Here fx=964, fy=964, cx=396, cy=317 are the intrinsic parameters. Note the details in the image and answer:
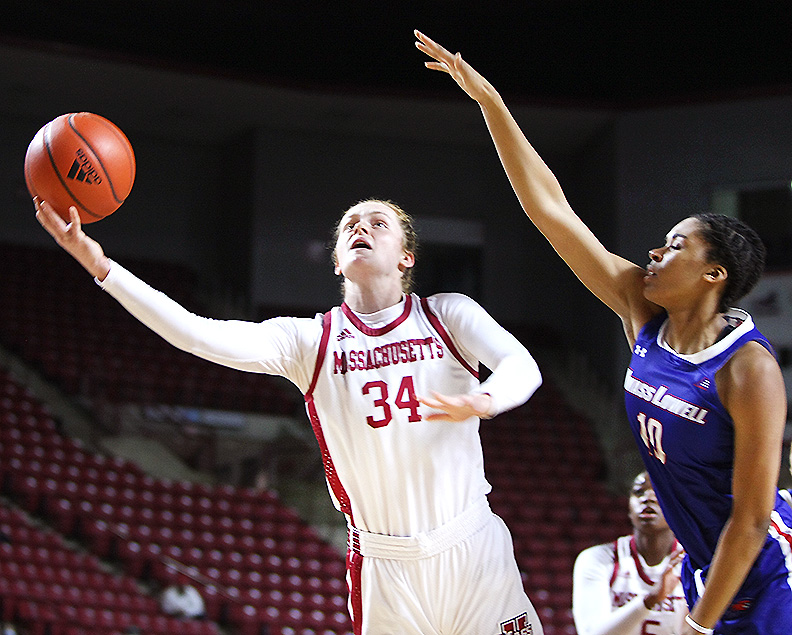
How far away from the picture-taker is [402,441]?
104 inches

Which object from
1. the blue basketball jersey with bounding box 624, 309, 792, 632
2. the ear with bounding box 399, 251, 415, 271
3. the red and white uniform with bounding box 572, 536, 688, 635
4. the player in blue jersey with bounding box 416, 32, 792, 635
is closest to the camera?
the player in blue jersey with bounding box 416, 32, 792, 635

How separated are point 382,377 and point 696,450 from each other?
869 millimetres

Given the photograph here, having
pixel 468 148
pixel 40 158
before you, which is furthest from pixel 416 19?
pixel 40 158

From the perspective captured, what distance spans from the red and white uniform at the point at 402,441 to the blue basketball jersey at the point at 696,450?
31 centimetres

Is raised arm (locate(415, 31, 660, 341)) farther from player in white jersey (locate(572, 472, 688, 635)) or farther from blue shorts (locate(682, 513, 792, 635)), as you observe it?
player in white jersey (locate(572, 472, 688, 635))

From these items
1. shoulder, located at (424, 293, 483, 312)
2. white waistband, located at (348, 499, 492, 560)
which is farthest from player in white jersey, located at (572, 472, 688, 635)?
shoulder, located at (424, 293, 483, 312)

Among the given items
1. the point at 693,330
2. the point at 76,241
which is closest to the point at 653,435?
the point at 693,330

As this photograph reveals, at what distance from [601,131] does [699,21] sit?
2.04 meters

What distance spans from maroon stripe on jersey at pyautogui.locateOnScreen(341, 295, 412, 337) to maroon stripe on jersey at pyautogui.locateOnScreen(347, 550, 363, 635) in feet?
2.06

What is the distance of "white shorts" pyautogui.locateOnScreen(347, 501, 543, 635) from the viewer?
257 centimetres

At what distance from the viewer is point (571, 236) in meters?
2.61

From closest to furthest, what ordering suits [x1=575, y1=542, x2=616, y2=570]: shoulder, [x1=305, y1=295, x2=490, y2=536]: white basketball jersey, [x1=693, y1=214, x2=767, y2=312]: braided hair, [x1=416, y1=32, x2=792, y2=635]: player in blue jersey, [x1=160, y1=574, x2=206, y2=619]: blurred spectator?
[x1=416, y1=32, x2=792, y2=635]: player in blue jersey
[x1=693, y1=214, x2=767, y2=312]: braided hair
[x1=305, y1=295, x2=490, y2=536]: white basketball jersey
[x1=575, y1=542, x2=616, y2=570]: shoulder
[x1=160, y1=574, x2=206, y2=619]: blurred spectator

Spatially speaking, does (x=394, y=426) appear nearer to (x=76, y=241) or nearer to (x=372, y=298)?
(x=372, y=298)

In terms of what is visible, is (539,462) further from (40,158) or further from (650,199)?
(40,158)
